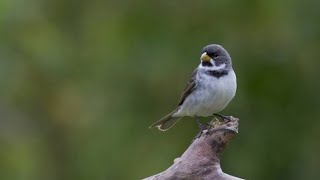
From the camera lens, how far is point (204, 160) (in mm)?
5730

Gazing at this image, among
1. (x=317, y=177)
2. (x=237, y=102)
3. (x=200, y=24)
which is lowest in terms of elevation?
(x=317, y=177)

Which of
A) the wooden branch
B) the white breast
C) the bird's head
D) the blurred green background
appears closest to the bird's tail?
the white breast

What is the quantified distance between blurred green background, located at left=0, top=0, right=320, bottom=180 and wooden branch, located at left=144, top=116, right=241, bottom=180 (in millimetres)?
4199

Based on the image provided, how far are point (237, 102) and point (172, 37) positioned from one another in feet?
3.37

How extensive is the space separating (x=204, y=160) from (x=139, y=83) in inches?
203

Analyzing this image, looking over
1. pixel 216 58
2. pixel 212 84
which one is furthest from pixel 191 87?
pixel 216 58

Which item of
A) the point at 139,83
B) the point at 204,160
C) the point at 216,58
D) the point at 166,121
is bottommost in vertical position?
the point at 139,83

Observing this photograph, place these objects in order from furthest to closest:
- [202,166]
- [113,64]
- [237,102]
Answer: [113,64] → [237,102] → [202,166]

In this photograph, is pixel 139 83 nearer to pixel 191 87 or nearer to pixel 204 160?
pixel 191 87

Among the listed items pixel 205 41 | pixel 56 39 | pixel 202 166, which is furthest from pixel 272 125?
pixel 202 166

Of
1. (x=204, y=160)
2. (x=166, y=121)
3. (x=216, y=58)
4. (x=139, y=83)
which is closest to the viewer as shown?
(x=204, y=160)

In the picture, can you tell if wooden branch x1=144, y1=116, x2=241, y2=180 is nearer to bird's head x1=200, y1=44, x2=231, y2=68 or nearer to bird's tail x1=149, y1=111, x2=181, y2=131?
bird's head x1=200, y1=44, x2=231, y2=68

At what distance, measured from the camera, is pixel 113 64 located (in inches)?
438

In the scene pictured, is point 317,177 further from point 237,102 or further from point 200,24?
point 200,24
